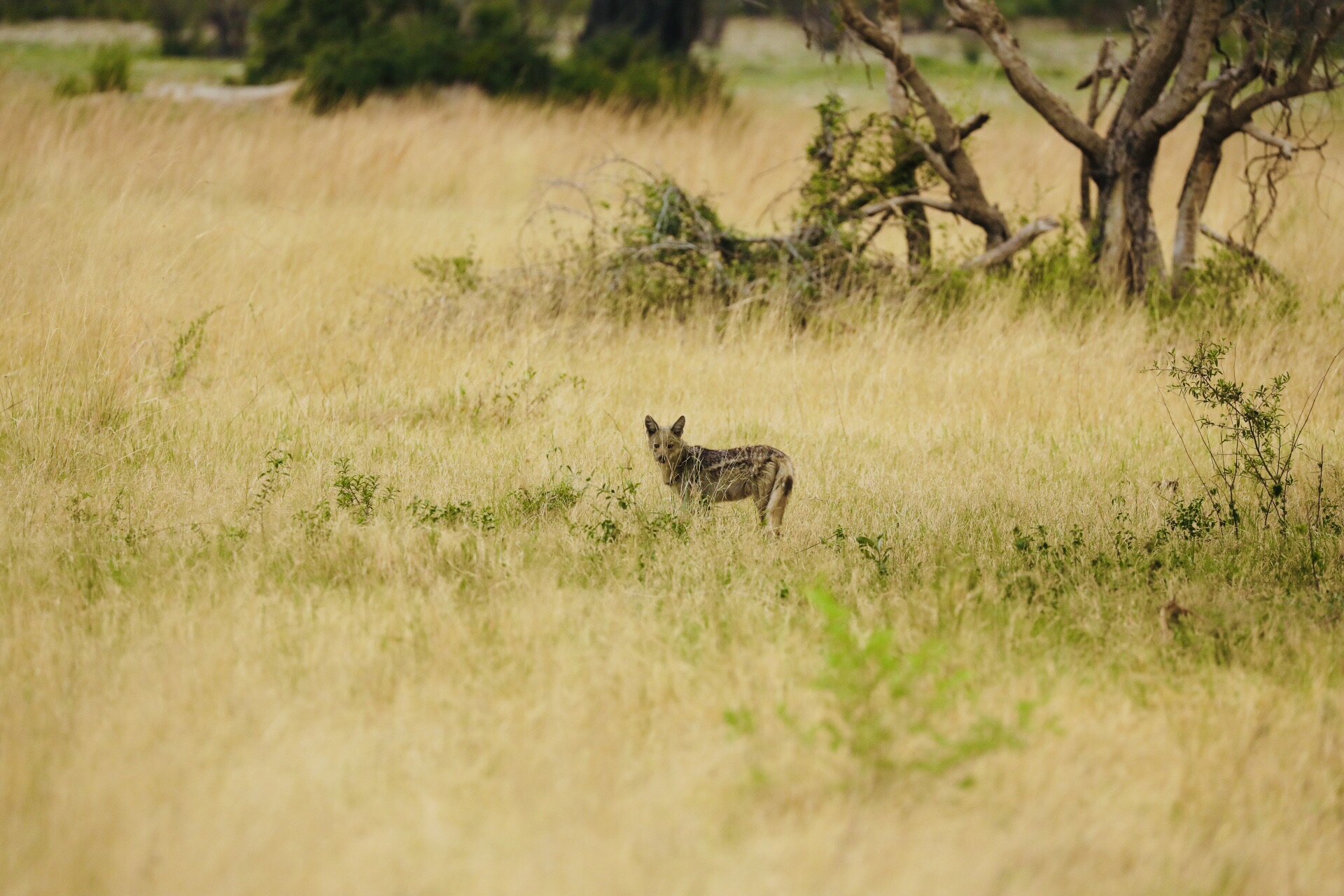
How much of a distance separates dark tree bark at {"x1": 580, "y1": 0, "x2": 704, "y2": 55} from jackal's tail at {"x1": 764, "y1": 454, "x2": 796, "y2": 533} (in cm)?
1994

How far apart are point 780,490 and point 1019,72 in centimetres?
537

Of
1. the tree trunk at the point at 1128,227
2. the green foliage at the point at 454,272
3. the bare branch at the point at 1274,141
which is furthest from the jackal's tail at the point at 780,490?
the bare branch at the point at 1274,141

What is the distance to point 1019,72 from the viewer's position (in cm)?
916

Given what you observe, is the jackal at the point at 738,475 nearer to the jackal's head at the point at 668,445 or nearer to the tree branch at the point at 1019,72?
the jackal's head at the point at 668,445

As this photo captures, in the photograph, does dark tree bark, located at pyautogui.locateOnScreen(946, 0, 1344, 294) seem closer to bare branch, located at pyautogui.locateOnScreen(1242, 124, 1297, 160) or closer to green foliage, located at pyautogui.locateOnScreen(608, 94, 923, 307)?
bare branch, located at pyautogui.locateOnScreen(1242, 124, 1297, 160)

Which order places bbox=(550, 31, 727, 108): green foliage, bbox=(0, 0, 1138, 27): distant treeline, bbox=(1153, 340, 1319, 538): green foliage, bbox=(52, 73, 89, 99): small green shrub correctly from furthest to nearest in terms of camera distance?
bbox=(0, 0, 1138, 27): distant treeline → bbox=(550, 31, 727, 108): green foliage → bbox=(52, 73, 89, 99): small green shrub → bbox=(1153, 340, 1319, 538): green foliage

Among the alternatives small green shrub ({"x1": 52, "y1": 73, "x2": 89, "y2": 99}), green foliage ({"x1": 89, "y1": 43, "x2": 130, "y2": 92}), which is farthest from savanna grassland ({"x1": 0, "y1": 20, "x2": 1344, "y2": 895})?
green foliage ({"x1": 89, "y1": 43, "x2": 130, "y2": 92})

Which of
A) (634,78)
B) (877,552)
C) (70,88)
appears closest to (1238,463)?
(877,552)

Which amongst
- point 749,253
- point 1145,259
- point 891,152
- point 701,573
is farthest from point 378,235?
point 701,573

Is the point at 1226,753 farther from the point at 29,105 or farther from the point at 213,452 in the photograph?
the point at 29,105

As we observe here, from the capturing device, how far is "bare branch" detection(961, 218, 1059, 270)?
30.0 feet

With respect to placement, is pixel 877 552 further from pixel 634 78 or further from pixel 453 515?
pixel 634 78

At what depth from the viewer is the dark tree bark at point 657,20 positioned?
2398cm

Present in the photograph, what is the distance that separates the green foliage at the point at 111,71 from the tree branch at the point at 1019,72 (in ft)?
45.0
